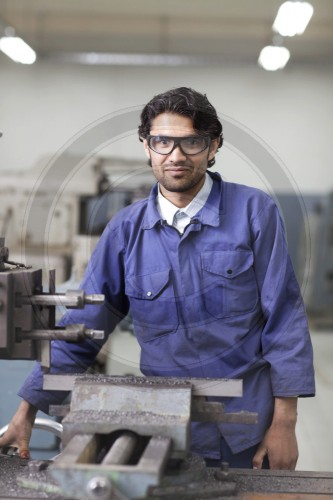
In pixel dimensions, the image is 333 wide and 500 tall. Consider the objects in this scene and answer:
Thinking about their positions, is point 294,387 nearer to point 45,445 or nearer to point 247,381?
point 247,381

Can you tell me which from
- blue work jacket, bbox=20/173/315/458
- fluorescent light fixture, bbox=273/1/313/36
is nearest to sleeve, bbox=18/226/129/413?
blue work jacket, bbox=20/173/315/458

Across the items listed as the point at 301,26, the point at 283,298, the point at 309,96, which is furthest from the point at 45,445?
the point at 309,96

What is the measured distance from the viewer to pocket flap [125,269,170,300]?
1147mm

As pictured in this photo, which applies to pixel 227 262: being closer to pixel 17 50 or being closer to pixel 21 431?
pixel 21 431

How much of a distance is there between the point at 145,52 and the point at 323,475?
14.3ft

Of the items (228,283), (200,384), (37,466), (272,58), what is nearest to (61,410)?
(37,466)

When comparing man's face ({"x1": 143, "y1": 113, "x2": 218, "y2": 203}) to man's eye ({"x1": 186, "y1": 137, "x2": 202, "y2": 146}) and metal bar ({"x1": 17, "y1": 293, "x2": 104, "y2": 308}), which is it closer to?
man's eye ({"x1": 186, "y1": 137, "x2": 202, "y2": 146})

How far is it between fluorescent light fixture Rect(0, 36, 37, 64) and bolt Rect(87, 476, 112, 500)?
4.27 meters

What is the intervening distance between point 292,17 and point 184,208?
3.30m

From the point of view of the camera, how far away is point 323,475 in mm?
921

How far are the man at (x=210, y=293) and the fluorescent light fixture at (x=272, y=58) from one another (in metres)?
3.93

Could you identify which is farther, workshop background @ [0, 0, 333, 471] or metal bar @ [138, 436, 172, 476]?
workshop background @ [0, 0, 333, 471]

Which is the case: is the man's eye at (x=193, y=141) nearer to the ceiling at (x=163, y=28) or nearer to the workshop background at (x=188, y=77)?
the workshop background at (x=188, y=77)

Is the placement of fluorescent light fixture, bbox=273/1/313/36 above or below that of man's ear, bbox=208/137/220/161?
above
